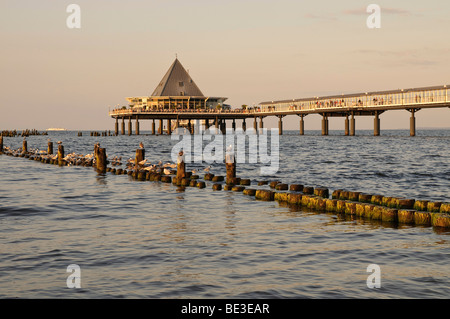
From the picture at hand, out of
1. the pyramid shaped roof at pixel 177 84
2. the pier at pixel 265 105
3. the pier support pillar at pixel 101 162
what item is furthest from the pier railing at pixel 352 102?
the pier support pillar at pixel 101 162

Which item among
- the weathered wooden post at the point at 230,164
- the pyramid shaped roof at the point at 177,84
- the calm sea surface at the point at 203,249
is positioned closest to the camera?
the calm sea surface at the point at 203,249

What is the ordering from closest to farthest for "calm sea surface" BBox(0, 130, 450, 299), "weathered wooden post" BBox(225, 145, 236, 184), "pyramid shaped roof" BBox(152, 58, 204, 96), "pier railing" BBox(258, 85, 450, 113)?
"calm sea surface" BBox(0, 130, 450, 299), "weathered wooden post" BBox(225, 145, 236, 184), "pier railing" BBox(258, 85, 450, 113), "pyramid shaped roof" BBox(152, 58, 204, 96)

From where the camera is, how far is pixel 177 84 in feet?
514

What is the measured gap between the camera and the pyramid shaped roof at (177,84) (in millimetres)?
155000

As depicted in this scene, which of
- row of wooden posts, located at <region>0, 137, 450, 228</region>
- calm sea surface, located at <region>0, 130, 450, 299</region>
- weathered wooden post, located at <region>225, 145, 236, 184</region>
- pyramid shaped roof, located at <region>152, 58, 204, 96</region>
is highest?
pyramid shaped roof, located at <region>152, 58, 204, 96</region>

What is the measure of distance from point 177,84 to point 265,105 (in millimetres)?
28737

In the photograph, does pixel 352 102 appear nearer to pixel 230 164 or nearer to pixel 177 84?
pixel 177 84

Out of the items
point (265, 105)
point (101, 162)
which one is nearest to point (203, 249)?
point (101, 162)

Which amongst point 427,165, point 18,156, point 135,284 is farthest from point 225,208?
point 18,156

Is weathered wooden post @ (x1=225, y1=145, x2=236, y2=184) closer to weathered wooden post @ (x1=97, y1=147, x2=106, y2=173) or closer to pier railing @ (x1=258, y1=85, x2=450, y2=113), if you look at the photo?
weathered wooden post @ (x1=97, y1=147, x2=106, y2=173)

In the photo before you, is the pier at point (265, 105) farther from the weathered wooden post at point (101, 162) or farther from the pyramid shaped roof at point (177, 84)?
the weathered wooden post at point (101, 162)

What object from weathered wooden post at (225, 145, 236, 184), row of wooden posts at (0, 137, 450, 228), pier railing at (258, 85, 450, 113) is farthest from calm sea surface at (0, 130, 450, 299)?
pier railing at (258, 85, 450, 113)

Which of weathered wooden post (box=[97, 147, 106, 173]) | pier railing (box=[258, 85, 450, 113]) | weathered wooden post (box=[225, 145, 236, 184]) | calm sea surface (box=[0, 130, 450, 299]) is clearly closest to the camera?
calm sea surface (box=[0, 130, 450, 299])

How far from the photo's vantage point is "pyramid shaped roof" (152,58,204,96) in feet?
509
